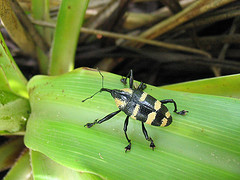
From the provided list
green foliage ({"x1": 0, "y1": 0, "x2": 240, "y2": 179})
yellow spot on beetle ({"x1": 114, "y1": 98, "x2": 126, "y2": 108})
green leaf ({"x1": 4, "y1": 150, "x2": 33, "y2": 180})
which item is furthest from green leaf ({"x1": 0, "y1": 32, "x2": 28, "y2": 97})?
yellow spot on beetle ({"x1": 114, "y1": 98, "x2": 126, "y2": 108})

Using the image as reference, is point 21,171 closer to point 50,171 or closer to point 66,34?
point 50,171

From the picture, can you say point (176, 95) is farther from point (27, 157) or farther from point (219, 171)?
point (27, 157)

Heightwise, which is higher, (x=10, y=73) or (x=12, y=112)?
(x=10, y=73)

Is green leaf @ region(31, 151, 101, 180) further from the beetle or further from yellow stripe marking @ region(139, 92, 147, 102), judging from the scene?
yellow stripe marking @ region(139, 92, 147, 102)

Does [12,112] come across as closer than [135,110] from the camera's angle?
No

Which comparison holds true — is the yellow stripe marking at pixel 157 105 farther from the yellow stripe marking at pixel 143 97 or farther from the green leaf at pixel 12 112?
the green leaf at pixel 12 112

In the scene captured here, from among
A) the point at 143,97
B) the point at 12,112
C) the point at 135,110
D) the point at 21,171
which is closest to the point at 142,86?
the point at 143,97

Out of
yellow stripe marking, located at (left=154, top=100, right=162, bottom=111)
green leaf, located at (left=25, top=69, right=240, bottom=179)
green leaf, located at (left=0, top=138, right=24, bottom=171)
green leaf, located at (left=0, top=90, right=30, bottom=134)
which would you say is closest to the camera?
green leaf, located at (left=25, top=69, right=240, bottom=179)
